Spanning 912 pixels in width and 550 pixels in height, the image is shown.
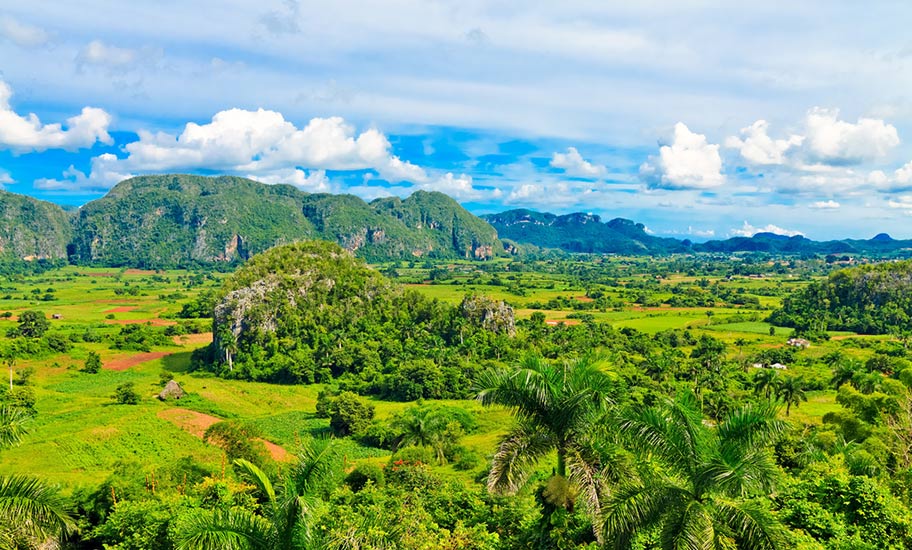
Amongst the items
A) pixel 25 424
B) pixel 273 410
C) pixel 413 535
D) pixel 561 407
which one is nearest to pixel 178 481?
pixel 25 424

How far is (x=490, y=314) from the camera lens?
3196 inches

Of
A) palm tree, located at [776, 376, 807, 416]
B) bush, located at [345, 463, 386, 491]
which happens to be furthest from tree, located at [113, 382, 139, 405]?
palm tree, located at [776, 376, 807, 416]

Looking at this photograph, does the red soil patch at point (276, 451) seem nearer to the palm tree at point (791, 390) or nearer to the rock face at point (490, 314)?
the palm tree at point (791, 390)

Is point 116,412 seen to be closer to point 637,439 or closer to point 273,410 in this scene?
point 273,410

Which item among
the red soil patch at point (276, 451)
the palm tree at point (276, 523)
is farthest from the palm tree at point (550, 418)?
the red soil patch at point (276, 451)

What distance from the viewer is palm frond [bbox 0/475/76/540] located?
1249cm

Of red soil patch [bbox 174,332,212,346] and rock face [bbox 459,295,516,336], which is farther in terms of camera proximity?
red soil patch [bbox 174,332,212,346]

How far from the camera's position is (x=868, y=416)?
100 feet

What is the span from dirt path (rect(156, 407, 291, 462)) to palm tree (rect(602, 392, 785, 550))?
31.9 m

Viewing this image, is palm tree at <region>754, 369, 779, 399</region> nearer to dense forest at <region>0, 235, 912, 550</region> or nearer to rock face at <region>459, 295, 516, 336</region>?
dense forest at <region>0, 235, 912, 550</region>

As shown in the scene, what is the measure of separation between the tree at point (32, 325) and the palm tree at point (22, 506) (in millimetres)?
78342

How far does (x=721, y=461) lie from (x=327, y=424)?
42.3 metres

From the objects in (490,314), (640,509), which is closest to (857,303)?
(490,314)

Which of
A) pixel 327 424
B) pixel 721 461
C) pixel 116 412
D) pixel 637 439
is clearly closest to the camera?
pixel 721 461
